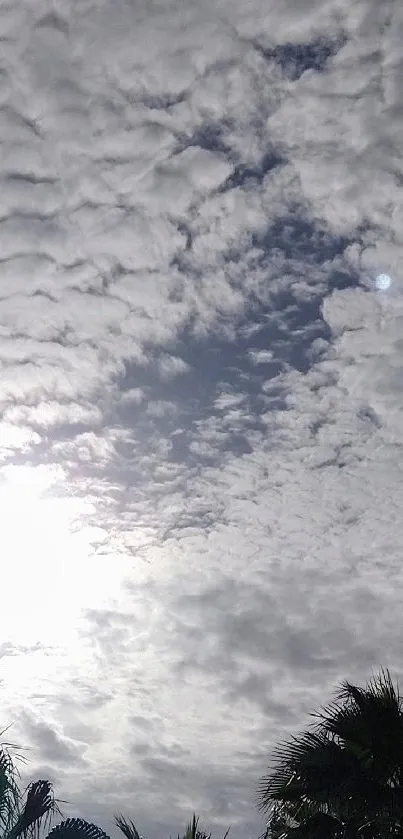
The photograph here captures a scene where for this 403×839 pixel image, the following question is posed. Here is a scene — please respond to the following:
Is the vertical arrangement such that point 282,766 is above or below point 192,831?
above

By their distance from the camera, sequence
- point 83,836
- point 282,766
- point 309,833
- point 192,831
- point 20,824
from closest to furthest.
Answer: point 309,833 < point 282,766 < point 192,831 < point 20,824 < point 83,836

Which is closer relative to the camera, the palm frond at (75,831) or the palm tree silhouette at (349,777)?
the palm tree silhouette at (349,777)

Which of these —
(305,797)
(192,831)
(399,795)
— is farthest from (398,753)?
(192,831)

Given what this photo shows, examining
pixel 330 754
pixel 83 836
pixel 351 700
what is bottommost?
pixel 83 836

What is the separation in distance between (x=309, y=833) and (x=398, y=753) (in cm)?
187

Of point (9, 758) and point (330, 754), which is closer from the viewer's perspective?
point (330, 754)

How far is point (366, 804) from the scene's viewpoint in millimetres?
10695

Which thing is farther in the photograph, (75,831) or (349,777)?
(75,831)

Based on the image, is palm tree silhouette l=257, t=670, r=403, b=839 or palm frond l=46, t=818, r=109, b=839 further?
palm frond l=46, t=818, r=109, b=839

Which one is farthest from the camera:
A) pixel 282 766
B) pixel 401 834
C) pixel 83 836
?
pixel 83 836

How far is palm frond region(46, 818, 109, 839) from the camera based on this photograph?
35.5m

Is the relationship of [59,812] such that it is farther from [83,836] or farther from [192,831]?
[83,836]

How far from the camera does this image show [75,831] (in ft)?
120

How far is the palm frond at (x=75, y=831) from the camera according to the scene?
35500 millimetres
